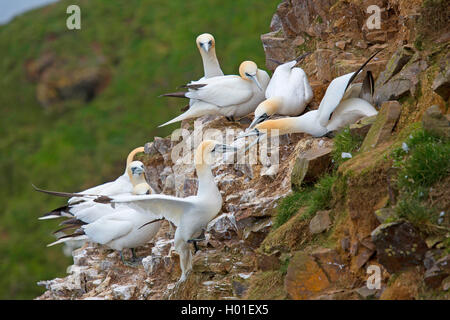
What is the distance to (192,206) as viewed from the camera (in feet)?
26.5

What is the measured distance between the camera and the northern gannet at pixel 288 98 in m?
9.18

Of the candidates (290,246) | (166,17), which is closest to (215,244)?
(290,246)

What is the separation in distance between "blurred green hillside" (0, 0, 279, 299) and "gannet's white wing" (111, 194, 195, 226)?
15246 millimetres

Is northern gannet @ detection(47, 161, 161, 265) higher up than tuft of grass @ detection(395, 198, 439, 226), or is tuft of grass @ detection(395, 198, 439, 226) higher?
tuft of grass @ detection(395, 198, 439, 226)

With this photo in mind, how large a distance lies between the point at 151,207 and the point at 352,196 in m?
2.70

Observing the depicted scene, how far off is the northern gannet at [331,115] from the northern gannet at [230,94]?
2010mm

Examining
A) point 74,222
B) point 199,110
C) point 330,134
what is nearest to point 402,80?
point 330,134

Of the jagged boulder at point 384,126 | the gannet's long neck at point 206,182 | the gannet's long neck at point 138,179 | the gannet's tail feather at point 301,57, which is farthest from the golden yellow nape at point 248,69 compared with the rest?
the jagged boulder at point 384,126

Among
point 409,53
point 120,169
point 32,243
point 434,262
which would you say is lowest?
point 32,243

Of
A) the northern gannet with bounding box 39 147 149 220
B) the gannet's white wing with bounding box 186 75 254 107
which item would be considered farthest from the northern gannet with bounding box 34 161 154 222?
the gannet's white wing with bounding box 186 75 254 107

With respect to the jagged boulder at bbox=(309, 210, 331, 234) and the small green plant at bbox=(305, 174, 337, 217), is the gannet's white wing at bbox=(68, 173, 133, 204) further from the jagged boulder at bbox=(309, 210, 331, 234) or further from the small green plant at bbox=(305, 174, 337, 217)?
the jagged boulder at bbox=(309, 210, 331, 234)

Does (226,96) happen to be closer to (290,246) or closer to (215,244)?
(215,244)

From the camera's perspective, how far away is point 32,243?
24.7 meters

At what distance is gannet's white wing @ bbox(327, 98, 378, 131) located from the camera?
26.2 ft
